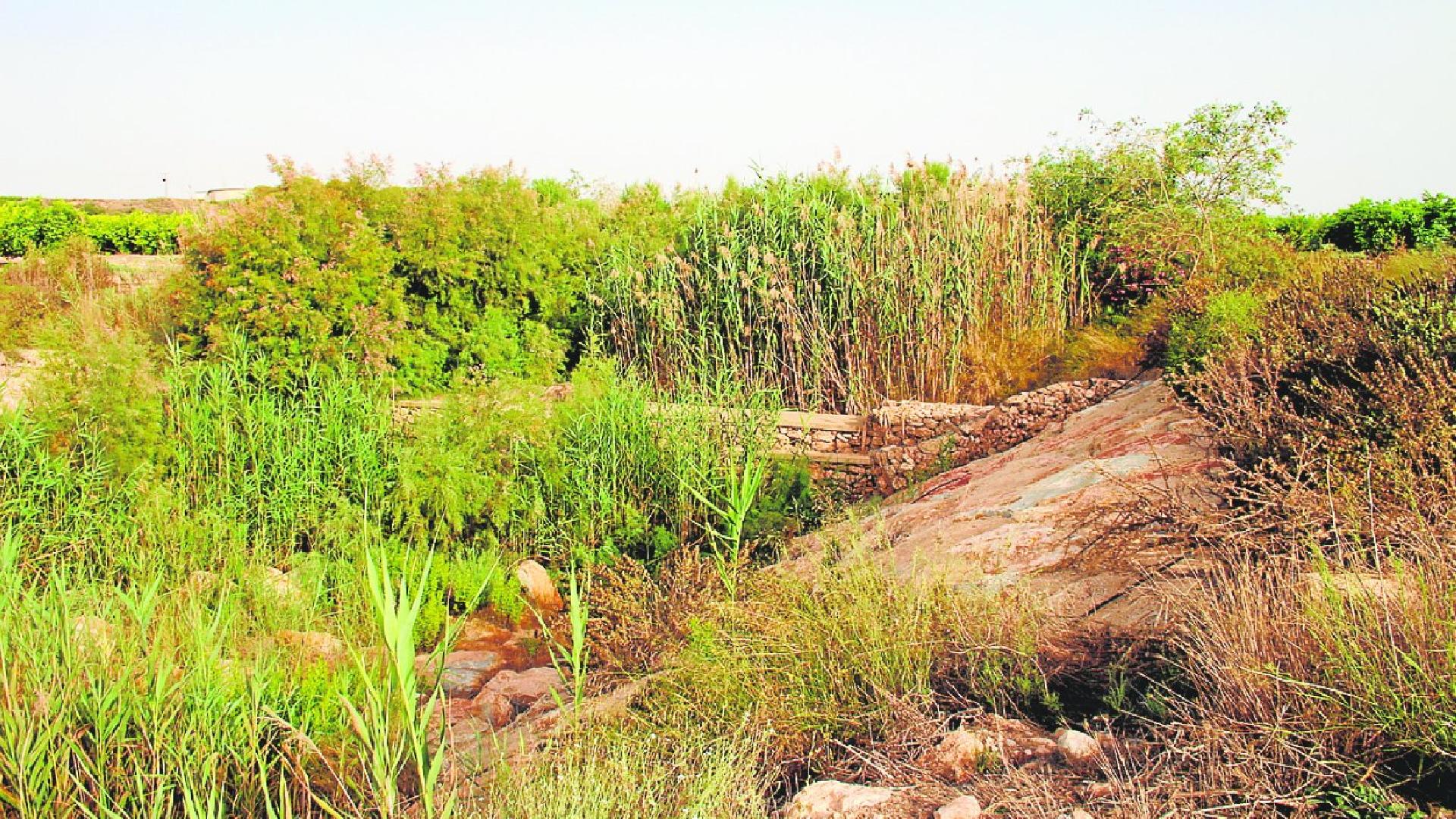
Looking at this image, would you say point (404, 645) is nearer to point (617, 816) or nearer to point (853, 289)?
point (617, 816)

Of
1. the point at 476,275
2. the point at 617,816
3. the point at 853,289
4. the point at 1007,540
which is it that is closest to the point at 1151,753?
the point at 617,816

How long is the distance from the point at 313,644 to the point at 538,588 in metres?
1.45

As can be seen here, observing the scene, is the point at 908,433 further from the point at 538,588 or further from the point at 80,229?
the point at 80,229

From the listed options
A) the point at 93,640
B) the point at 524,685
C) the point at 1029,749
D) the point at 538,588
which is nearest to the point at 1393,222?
the point at 538,588

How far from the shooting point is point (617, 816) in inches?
97.9

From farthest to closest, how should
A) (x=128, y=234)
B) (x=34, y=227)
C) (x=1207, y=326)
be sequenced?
(x=128, y=234) < (x=34, y=227) < (x=1207, y=326)

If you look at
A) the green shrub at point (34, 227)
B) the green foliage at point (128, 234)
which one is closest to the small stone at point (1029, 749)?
the green shrub at point (34, 227)

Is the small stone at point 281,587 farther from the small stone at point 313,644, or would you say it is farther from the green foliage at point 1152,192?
the green foliage at point 1152,192

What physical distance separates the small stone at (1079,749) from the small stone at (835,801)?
1.36 ft

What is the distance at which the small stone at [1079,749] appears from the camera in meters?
2.53

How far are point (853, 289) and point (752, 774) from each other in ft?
18.5

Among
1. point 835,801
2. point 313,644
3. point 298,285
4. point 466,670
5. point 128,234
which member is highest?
point 128,234

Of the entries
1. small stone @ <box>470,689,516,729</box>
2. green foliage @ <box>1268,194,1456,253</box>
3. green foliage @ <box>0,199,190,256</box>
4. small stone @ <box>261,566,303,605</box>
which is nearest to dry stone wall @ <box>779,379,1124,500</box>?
small stone @ <box>470,689,516,729</box>

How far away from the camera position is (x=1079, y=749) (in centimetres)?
255
